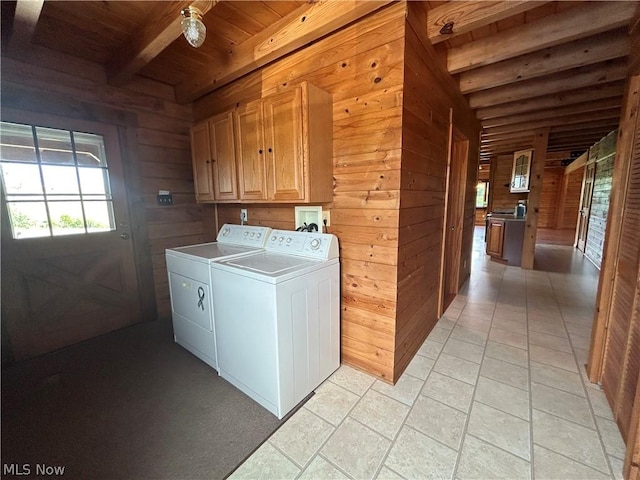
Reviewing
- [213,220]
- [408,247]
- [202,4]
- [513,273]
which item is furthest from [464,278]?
[202,4]

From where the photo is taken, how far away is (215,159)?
2350 millimetres

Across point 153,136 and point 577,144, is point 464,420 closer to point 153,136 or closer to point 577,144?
point 153,136

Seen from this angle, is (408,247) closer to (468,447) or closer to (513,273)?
(468,447)

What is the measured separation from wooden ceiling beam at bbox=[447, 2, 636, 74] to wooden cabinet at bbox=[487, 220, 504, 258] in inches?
152

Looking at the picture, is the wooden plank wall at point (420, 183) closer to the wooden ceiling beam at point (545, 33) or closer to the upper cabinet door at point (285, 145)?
the wooden ceiling beam at point (545, 33)

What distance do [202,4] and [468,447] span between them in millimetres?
2766

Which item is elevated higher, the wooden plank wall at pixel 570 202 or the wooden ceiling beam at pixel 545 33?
the wooden ceiling beam at pixel 545 33

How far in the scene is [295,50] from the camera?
6.33 feet

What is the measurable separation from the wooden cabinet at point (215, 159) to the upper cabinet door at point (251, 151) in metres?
0.09

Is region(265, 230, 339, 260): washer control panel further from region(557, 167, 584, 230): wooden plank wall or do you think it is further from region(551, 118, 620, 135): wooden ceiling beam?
region(557, 167, 584, 230): wooden plank wall

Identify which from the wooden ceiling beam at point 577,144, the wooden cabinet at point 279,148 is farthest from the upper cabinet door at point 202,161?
the wooden ceiling beam at point 577,144

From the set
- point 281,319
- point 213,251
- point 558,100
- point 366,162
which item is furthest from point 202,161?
point 558,100

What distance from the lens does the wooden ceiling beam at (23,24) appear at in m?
1.48

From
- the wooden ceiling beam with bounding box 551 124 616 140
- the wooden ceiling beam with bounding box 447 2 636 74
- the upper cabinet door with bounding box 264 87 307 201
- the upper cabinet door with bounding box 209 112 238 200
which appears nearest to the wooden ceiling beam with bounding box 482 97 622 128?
the wooden ceiling beam with bounding box 551 124 616 140
